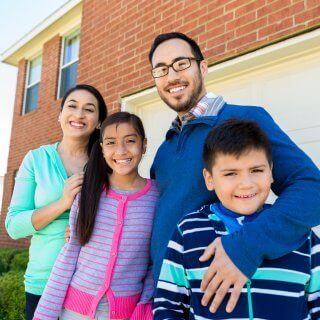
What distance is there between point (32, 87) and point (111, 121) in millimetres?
9150

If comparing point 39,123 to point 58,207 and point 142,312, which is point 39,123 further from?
point 142,312

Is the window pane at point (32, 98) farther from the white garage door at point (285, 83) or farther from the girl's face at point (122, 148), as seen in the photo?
the girl's face at point (122, 148)

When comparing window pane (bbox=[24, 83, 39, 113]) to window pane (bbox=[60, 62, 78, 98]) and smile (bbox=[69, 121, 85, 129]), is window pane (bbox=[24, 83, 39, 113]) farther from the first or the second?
smile (bbox=[69, 121, 85, 129])

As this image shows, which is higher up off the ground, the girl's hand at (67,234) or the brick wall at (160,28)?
the brick wall at (160,28)

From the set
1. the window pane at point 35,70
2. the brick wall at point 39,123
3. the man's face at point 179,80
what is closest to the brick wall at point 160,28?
the man's face at point 179,80

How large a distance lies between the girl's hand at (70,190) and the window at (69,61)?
7.00 meters

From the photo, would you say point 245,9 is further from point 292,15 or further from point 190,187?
point 190,187

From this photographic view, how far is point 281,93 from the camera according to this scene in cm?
328

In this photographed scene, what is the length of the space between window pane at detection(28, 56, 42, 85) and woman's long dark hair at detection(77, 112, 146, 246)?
8.85 metres

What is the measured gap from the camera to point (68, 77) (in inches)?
356

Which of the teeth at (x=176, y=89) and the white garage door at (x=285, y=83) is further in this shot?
the white garage door at (x=285, y=83)

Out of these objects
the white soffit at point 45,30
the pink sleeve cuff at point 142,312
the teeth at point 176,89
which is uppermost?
the white soffit at point 45,30

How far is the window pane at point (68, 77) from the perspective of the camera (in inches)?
347

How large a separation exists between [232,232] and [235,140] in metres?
0.36
